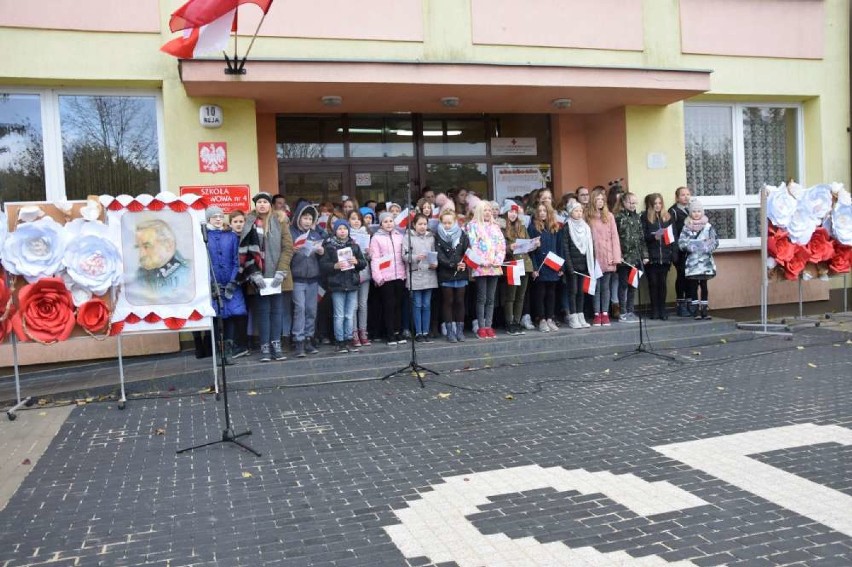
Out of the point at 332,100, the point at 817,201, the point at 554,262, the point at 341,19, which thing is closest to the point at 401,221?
the point at 332,100

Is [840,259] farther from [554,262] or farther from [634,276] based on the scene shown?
[554,262]

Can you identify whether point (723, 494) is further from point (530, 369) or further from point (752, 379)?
point (530, 369)

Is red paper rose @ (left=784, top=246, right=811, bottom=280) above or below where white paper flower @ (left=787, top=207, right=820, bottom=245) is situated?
below

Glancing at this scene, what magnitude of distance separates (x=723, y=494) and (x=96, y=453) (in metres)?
4.78

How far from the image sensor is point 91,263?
308 inches

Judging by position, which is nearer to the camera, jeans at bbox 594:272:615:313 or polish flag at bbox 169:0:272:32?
polish flag at bbox 169:0:272:32

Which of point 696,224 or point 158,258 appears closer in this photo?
point 158,258

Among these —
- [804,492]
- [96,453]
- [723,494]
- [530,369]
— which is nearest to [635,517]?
[723,494]

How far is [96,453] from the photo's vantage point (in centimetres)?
646

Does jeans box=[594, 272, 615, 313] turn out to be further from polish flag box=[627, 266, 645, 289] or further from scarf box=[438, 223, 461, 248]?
scarf box=[438, 223, 461, 248]

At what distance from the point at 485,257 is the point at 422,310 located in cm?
107

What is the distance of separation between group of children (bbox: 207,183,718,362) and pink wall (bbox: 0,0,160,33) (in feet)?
9.32

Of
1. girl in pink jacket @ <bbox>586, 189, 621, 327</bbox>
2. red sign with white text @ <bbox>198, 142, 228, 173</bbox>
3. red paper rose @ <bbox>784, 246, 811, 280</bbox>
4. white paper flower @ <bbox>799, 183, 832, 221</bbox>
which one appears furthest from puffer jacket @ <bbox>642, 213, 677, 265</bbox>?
red sign with white text @ <bbox>198, 142, 228, 173</bbox>

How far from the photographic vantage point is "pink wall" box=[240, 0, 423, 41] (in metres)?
10.5
